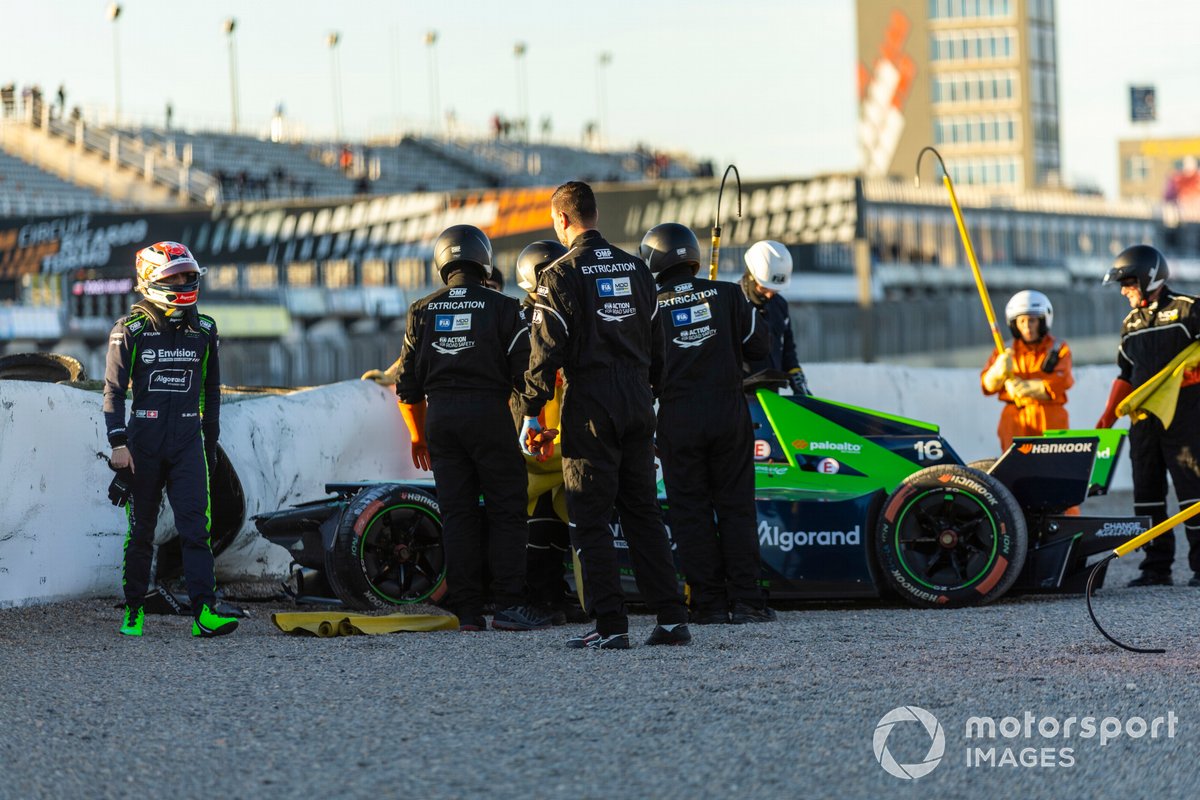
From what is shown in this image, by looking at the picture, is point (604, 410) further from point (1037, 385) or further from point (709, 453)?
point (1037, 385)

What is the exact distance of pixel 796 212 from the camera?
33.4 m

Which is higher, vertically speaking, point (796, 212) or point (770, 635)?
point (796, 212)

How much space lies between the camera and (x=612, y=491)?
705 centimetres

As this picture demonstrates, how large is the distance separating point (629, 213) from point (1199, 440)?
976 inches

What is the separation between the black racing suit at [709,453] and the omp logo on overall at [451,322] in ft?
2.81

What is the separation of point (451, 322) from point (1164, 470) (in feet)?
14.1

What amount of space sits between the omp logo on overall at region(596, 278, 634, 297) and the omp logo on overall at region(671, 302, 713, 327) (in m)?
0.68

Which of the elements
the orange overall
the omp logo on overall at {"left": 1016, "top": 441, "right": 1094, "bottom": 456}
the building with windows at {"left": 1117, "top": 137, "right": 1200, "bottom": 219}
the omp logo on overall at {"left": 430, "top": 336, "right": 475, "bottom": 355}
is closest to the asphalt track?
the omp logo on overall at {"left": 1016, "top": 441, "right": 1094, "bottom": 456}

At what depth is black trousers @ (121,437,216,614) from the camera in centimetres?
768

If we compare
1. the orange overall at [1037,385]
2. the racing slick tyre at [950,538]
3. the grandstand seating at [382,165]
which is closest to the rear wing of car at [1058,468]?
the racing slick tyre at [950,538]

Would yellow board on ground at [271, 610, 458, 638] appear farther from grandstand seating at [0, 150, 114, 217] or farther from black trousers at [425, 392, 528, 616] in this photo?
grandstand seating at [0, 150, 114, 217]

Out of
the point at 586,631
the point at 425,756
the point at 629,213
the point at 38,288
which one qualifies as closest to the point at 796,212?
the point at 629,213

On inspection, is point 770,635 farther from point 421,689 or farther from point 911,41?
point 911,41

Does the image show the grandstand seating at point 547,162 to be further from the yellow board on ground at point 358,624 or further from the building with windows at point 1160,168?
the building with windows at point 1160,168
